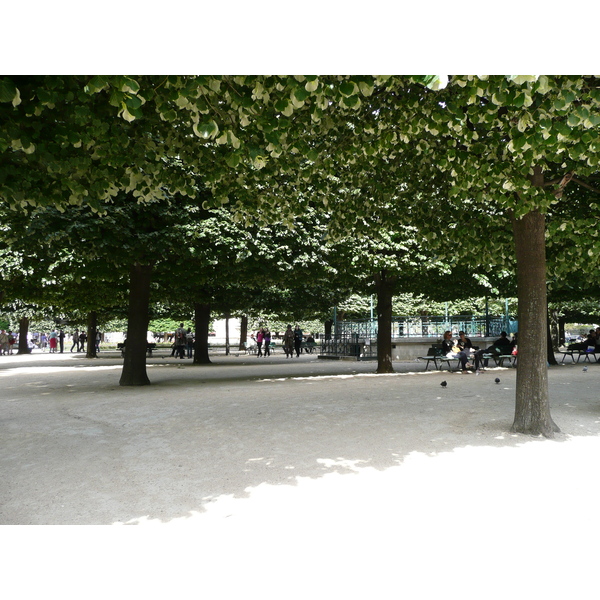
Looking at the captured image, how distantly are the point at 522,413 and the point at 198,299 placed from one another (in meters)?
14.7

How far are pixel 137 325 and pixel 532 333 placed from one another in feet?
33.6

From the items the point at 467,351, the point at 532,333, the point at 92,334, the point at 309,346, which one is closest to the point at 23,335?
the point at 92,334

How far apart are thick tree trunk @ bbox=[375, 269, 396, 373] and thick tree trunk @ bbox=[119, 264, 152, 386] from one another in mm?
7786

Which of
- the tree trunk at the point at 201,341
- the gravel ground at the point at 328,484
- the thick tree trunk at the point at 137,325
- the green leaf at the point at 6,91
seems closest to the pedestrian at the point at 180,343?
the tree trunk at the point at 201,341

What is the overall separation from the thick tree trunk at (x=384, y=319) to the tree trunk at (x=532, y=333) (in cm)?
1022

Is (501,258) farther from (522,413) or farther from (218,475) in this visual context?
(218,475)

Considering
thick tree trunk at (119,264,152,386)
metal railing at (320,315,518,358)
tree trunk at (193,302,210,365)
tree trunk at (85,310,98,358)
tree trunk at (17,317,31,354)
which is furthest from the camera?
tree trunk at (17,317,31,354)

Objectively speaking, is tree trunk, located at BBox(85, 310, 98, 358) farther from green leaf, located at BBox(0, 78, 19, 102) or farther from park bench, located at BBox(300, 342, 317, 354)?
green leaf, located at BBox(0, 78, 19, 102)

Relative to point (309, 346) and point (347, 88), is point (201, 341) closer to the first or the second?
point (309, 346)

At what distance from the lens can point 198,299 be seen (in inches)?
816

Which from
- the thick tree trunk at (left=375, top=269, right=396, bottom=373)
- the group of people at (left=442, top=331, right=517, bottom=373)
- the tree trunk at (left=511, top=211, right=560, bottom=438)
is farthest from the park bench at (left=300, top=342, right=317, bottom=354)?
the tree trunk at (left=511, top=211, right=560, bottom=438)

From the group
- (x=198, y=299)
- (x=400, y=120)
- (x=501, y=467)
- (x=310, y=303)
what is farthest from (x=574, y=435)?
(x=310, y=303)

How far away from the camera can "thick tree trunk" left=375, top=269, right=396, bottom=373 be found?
18.6m

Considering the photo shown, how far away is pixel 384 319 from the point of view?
19.0 meters
